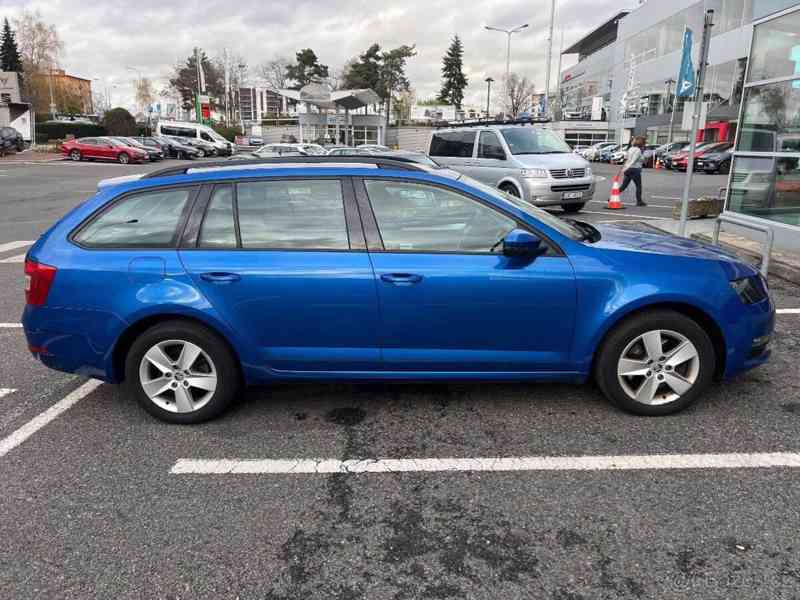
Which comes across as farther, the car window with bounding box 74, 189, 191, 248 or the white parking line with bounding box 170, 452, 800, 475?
the car window with bounding box 74, 189, 191, 248

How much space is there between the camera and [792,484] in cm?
310

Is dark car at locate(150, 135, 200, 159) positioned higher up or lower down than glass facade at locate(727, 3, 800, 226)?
lower down

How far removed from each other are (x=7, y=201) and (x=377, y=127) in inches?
1736

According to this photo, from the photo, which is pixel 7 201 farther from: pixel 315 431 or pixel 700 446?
pixel 700 446

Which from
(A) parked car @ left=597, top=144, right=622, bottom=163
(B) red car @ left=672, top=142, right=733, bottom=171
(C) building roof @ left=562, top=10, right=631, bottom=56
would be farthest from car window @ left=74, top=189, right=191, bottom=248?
(C) building roof @ left=562, top=10, right=631, bottom=56

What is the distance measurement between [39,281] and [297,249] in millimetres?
1605

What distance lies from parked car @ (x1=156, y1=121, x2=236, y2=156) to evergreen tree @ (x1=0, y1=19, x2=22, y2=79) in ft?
168

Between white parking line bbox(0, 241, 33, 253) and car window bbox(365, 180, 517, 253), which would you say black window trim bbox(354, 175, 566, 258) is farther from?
white parking line bbox(0, 241, 33, 253)

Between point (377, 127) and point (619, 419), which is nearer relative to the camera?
point (619, 419)

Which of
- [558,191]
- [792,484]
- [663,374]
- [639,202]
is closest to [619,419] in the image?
[663,374]

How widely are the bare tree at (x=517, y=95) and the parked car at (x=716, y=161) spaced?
5594 centimetres

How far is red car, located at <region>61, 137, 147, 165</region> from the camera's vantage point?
36156mm

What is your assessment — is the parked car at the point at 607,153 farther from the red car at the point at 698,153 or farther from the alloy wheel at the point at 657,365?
the alloy wheel at the point at 657,365

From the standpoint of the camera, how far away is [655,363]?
147 inches
